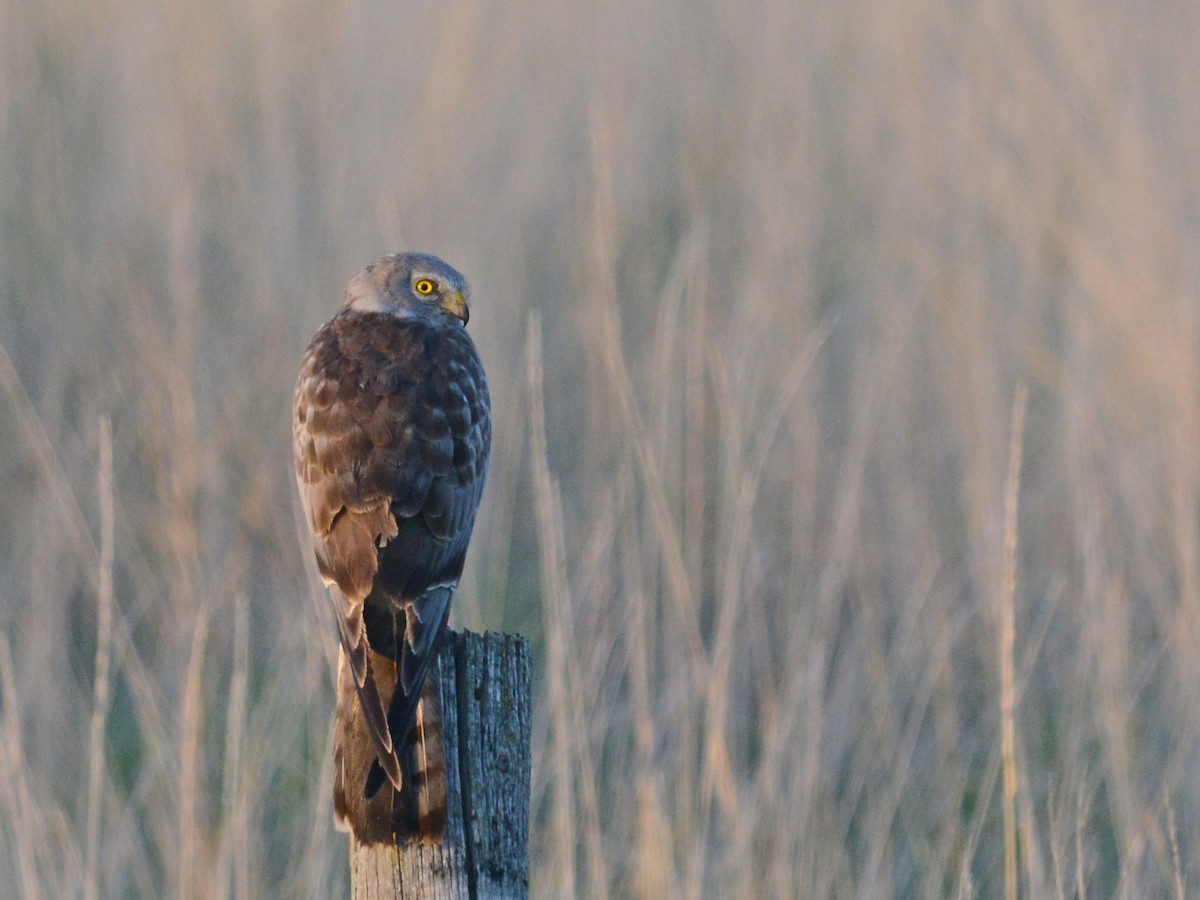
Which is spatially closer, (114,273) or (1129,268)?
(1129,268)

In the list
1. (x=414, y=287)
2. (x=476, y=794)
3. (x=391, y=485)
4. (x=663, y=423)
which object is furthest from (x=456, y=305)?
(x=476, y=794)

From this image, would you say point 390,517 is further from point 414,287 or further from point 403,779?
point 414,287

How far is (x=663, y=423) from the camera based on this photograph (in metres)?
4.09

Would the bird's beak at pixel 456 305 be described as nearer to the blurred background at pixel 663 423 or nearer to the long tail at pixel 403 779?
the blurred background at pixel 663 423

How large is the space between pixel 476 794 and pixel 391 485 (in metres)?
0.64

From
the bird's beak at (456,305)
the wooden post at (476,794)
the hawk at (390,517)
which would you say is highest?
Result: the bird's beak at (456,305)

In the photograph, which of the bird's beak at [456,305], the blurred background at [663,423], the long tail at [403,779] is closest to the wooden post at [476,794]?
the long tail at [403,779]

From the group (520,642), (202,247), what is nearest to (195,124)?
(202,247)

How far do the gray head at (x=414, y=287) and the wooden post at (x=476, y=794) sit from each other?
44.6 inches

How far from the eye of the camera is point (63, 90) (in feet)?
21.1

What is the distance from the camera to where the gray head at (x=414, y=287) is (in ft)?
10.7

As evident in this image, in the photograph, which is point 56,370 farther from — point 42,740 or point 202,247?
point 42,740

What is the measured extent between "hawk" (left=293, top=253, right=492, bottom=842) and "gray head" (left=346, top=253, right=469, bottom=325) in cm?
3

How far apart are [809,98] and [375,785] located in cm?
531
